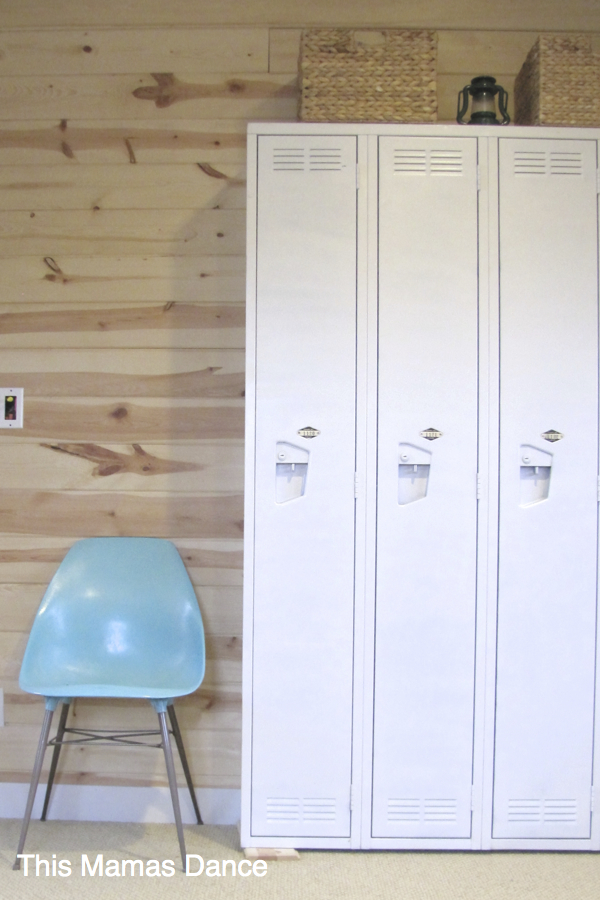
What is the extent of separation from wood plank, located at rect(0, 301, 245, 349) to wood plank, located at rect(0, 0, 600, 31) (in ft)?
3.21

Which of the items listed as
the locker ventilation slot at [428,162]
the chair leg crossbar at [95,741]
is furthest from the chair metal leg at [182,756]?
the locker ventilation slot at [428,162]

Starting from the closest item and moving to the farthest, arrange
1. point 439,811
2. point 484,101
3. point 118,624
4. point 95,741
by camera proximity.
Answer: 1. point 439,811
2. point 484,101
3. point 118,624
4. point 95,741

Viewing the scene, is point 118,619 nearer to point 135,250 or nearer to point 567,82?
point 135,250

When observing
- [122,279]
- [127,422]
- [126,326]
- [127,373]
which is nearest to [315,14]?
[122,279]

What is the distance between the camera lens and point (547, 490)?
210 centimetres

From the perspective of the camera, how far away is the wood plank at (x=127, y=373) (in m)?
2.43

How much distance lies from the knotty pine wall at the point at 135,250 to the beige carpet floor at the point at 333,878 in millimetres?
340

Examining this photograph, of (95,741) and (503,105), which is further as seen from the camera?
(95,741)

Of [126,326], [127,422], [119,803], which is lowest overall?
[119,803]

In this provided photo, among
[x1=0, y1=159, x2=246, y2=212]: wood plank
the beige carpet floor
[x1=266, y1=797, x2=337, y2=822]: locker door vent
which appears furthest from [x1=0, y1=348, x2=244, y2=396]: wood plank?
the beige carpet floor

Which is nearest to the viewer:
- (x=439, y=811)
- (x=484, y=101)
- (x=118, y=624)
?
(x=439, y=811)

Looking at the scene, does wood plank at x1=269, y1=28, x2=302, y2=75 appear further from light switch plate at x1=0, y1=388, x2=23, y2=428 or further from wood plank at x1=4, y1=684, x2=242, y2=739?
wood plank at x1=4, y1=684, x2=242, y2=739

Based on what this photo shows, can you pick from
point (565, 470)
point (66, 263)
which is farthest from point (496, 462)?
point (66, 263)

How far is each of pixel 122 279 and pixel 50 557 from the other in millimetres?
980
